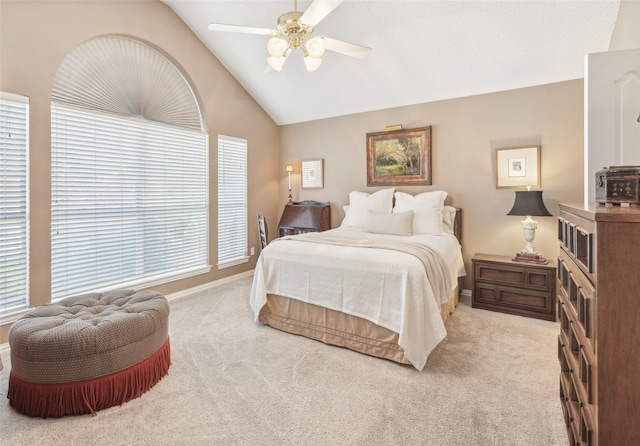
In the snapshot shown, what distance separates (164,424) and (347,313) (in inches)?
55.6

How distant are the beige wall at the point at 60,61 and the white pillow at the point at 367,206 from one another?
1.93m

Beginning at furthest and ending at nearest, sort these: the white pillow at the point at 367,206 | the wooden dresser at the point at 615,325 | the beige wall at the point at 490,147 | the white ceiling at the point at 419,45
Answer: the white pillow at the point at 367,206, the beige wall at the point at 490,147, the white ceiling at the point at 419,45, the wooden dresser at the point at 615,325

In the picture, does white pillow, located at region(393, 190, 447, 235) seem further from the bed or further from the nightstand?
the nightstand

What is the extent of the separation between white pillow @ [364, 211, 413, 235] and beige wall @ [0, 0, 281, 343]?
2251 millimetres

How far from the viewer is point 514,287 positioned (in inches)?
131

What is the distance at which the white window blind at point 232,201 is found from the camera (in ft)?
15.1

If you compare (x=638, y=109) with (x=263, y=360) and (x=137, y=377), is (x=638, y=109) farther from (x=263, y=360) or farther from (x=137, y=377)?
(x=137, y=377)

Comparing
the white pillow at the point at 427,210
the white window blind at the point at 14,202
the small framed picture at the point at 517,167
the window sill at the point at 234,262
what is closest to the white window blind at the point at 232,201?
the window sill at the point at 234,262

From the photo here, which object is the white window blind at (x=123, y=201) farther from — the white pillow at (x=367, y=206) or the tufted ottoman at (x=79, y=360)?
the white pillow at (x=367, y=206)

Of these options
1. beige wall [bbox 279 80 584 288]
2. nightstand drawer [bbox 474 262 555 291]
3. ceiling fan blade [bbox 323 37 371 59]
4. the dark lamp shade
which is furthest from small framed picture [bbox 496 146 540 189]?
ceiling fan blade [bbox 323 37 371 59]

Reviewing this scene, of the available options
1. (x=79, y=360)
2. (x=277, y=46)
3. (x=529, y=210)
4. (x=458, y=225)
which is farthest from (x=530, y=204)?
(x=79, y=360)

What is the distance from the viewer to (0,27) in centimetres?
253

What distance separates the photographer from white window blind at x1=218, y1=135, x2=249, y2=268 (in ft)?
15.1

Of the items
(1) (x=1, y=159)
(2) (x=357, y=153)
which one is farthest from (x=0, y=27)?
(2) (x=357, y=153)
